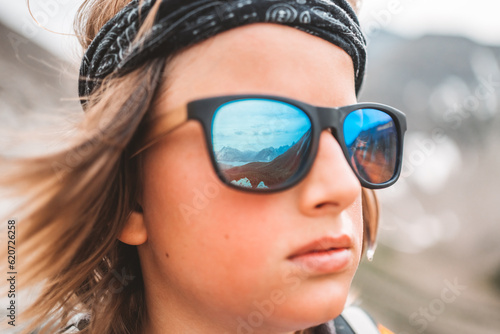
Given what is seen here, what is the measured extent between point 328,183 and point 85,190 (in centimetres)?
63

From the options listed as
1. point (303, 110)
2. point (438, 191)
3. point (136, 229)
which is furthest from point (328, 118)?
point (438, 191)

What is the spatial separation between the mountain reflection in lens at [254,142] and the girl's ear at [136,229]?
39cm

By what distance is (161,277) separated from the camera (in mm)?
1146

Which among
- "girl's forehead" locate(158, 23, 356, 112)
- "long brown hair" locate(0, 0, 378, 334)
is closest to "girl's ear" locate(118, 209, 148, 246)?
"long brown hair" locate(0, 0, 378, 334)

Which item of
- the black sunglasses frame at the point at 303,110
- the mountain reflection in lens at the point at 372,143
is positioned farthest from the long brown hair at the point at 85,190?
the mountain reflection in lens at the point at 372,143

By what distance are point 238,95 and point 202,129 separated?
0.38 feet

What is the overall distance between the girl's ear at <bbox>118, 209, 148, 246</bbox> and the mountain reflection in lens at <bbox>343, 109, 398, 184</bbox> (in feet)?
2.09

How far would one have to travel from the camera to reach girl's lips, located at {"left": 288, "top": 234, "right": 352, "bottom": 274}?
0.90 metres

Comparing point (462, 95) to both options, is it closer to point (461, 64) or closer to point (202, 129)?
point (461, 64)

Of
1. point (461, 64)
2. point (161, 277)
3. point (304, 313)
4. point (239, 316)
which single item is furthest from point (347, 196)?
point (461, 64)

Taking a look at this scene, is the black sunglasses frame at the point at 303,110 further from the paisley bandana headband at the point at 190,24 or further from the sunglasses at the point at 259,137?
the paisley bandana headband at the point at 190,24

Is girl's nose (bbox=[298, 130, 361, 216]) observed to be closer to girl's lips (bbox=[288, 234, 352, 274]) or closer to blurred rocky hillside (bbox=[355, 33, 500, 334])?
girl's lips (bbox=[288, 234, 352, 274])

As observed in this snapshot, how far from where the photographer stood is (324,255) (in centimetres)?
92

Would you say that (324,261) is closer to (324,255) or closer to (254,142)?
(324,255)
